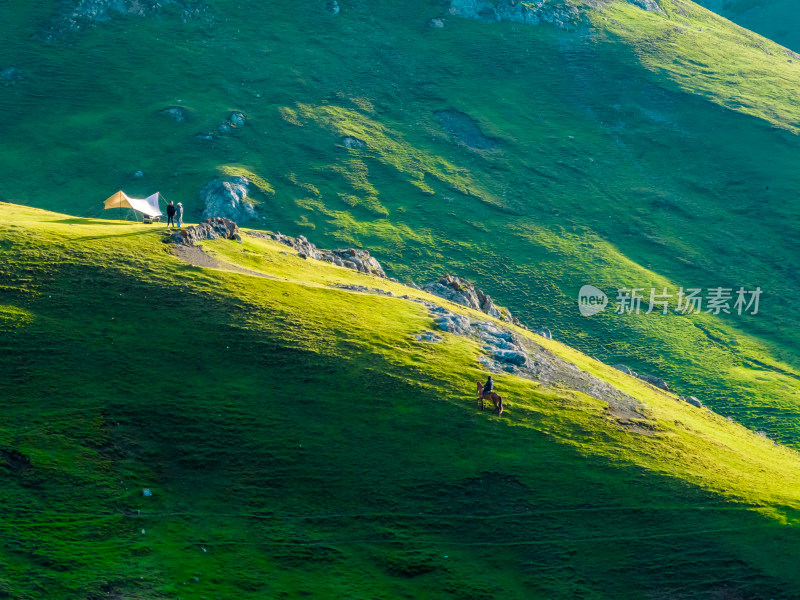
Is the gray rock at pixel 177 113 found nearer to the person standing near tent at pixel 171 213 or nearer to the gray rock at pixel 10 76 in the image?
the gray rock at pixel 10 76

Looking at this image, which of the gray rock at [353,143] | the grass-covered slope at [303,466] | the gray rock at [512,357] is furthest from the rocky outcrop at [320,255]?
the gray rock at [353,143]

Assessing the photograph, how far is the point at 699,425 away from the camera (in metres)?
74.3

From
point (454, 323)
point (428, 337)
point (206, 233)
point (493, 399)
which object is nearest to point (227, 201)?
point (206, 233)

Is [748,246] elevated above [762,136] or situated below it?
below

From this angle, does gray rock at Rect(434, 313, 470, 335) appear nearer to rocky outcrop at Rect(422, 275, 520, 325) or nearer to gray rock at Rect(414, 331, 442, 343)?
gray rock at Rect(414, 331, 442, 343)

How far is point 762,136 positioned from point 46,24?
141353 mm

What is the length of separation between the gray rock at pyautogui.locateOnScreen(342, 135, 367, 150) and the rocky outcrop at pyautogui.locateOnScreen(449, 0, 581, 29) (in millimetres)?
54975

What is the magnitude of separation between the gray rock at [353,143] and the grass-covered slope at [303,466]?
291ft

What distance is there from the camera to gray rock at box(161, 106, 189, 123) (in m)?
152

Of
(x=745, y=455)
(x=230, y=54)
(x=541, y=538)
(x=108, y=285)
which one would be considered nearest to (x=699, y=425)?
(x=745, y=455)

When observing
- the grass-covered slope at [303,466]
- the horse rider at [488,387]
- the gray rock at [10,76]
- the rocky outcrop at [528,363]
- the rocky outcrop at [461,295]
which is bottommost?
the grass-covered slope at [303,466]

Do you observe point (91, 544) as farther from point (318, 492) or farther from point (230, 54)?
point (230, 54)

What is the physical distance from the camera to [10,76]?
154 metres

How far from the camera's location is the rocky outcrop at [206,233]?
7131 cm
